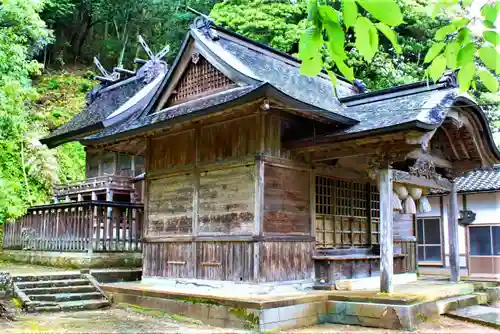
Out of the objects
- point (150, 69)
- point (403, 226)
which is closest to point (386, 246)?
point (403, 226)

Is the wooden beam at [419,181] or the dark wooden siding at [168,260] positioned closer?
the wooden beam at [419,181]

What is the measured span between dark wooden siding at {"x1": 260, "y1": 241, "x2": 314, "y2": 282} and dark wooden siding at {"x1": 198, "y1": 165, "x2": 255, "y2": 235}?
2.12 feet

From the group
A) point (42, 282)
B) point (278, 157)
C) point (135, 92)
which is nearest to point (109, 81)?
point (135, 92)

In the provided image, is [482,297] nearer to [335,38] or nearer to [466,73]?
[466,73]

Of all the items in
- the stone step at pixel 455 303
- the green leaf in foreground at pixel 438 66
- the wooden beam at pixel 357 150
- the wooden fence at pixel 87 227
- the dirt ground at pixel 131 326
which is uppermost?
the wooden beam at pixel 357 150

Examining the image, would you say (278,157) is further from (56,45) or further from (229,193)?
(56,45)

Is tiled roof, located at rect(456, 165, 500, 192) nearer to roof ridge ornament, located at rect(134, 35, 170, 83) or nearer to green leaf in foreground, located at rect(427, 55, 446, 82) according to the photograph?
roof ridge ornament, located at rect(134, 35, 170, 83)

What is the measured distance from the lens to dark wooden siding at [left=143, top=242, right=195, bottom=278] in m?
12.2

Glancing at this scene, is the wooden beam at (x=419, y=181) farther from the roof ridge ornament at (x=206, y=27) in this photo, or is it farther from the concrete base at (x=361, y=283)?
the roof ridge ornament at (x=206, y=27)

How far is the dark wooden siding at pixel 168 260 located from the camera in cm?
1224

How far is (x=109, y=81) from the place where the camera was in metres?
26.0

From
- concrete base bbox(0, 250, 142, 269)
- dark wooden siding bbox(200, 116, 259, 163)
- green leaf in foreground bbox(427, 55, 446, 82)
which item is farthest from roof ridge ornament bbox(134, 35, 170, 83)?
green leaf in foreground bbox(427, 55, 446, 82)

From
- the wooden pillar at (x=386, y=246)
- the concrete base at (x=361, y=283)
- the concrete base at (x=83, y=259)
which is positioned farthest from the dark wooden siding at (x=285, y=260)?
the concrete base at (x=83, y=259)

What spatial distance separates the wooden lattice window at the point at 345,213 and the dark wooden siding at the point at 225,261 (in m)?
2.20
